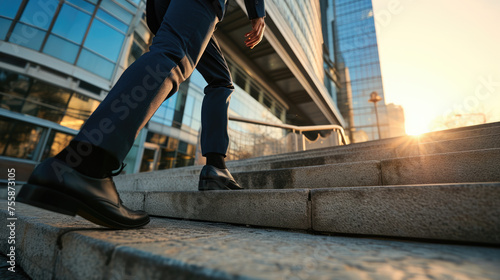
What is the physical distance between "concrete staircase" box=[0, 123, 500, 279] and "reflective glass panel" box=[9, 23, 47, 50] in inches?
486

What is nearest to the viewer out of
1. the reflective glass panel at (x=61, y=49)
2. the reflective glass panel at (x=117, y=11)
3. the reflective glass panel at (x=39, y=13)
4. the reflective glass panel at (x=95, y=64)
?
the reflective glass panel at (x=39, y=13)

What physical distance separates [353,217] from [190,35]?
1146mm

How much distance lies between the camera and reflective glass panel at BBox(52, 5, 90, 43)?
1030 cm

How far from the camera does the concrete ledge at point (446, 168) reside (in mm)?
1159

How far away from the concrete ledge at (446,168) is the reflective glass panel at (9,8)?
14.3 m

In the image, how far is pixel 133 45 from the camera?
13.2m

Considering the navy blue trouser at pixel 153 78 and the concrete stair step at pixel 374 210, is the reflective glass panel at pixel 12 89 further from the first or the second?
the concrete stair step at pixel 374 210

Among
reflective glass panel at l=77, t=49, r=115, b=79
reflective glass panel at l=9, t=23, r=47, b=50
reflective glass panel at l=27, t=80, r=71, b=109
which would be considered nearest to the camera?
reflective glass panel at l=9, t=23, r=47, b=50

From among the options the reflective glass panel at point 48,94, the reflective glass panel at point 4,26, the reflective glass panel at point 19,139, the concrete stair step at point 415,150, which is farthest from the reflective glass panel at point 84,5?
the concrete stair step at point 415,150

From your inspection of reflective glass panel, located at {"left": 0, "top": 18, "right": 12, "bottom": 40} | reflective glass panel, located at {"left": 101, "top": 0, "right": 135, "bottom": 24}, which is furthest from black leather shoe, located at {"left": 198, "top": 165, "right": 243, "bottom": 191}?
reflective glass panel, located at {"left": 101, "top": 0, "right": 135, "bottom": 24}

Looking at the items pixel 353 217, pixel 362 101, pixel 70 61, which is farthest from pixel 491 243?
pixel 362 101

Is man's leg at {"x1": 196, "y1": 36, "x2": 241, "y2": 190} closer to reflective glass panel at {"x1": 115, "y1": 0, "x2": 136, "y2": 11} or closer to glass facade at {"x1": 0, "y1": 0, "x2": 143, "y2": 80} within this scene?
glass facade at {"x1": 0, "y1": 0, "x2": 143, "y2": 80}

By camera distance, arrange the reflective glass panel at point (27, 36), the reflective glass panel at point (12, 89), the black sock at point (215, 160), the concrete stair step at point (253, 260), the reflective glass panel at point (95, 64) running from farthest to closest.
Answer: the reflective glass panel at point (95, 64), the reflective glass panel at point (27, 36), the reflective glass panel at point (12, 89), the black sock at point (215, 160), the concrete stair step at point (253, 260)

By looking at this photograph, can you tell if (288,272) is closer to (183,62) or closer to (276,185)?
A: (183,62)
